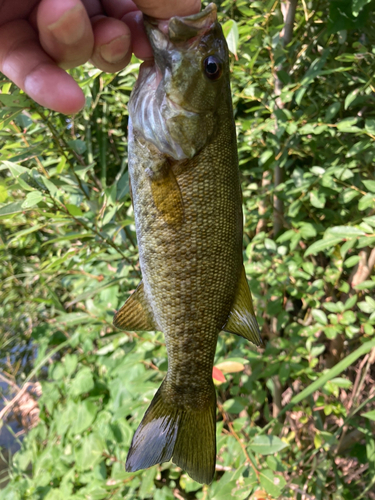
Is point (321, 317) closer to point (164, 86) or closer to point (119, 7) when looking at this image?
point (164, 86)

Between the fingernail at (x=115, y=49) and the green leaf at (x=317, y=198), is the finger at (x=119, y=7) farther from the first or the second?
the green leaf at (x=317, y=198)

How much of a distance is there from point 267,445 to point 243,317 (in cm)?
62

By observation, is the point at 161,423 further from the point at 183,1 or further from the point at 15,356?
the point at 15,356

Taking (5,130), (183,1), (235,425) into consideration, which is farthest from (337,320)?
(5,130)

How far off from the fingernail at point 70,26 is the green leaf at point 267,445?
1490 millimetres

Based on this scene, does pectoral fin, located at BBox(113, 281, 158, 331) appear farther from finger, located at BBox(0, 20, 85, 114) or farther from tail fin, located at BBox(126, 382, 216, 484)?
finger, located at BBox(0, 20, 85, 114)

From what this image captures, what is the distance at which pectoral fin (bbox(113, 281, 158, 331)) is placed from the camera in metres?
1.04

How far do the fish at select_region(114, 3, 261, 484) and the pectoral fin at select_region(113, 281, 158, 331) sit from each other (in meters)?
0.04

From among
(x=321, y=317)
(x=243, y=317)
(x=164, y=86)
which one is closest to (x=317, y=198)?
(x=321, y=317)

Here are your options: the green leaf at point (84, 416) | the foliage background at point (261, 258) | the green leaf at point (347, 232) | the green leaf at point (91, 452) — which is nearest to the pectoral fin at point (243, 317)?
the foliage background at point (261, 258)

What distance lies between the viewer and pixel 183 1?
0.84m

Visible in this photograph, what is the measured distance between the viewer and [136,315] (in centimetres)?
105

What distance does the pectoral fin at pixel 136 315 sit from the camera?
1037 mm

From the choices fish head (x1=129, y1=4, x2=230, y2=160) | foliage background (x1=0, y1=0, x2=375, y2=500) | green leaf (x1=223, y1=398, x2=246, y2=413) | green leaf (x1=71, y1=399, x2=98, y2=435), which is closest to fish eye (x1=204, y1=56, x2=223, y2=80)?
fish head (x1=129, y1=4, x2=230, y2=160)
